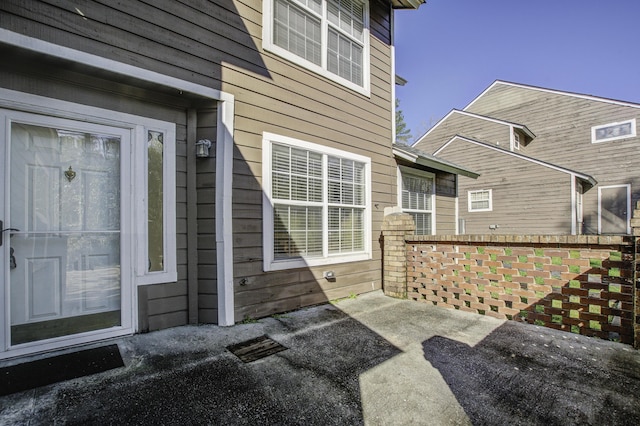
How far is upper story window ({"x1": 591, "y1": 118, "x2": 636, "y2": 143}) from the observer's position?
442 inches

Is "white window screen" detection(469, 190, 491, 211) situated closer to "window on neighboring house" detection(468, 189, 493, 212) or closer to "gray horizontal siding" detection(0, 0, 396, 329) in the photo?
"window on neighboring house" detection(468, 189, 493, 212)

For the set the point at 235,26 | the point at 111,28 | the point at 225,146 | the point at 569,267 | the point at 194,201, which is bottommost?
the point at 569,267

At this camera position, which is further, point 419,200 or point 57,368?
point 419,200

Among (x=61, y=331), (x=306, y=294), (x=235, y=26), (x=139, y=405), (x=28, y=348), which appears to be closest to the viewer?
(x=139, y=405)

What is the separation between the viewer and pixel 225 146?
10.2 ft

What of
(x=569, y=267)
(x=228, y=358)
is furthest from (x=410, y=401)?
(x=569, y=267)

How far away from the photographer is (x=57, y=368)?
212 centimetres

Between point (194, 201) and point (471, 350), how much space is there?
2.97 meters

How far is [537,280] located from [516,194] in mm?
9209

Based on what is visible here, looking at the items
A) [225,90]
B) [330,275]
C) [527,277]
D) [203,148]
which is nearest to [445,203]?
[527,277]

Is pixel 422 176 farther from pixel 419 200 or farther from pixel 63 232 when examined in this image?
pixel 63 232

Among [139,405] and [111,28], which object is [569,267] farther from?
[111,28]

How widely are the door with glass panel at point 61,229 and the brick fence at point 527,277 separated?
3.51 metres

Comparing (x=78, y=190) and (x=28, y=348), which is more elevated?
(x=78, y=190)
